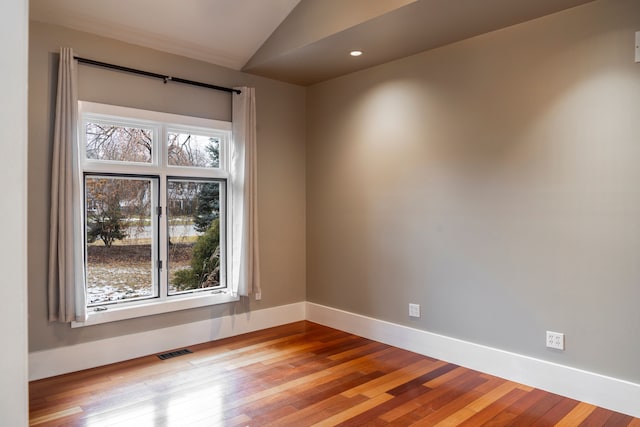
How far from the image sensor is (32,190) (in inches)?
121

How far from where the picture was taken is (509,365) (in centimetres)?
312

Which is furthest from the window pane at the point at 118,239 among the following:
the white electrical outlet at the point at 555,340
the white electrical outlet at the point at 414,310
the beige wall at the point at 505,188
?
the white electrical outlet at the point at 555,340

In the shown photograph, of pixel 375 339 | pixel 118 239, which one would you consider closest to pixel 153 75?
pixel 118 239

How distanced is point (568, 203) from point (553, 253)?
35 cm

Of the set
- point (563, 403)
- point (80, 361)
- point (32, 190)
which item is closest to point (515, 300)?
point (563, 403)

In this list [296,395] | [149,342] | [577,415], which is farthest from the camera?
[149,342]

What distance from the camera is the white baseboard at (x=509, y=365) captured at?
2647 millimetres

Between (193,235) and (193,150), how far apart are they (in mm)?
786

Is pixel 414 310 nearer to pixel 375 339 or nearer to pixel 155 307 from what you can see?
pixel 375 339

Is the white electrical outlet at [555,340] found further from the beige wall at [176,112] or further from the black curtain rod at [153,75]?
the black curtain rod at [153,75]

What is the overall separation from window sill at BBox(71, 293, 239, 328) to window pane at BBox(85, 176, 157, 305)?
0.13 m

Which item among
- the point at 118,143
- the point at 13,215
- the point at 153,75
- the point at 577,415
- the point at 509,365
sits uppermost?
the point at 153,75

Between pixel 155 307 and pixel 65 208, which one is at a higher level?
pixel 65 208

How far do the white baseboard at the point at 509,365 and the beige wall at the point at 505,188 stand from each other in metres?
0.06
